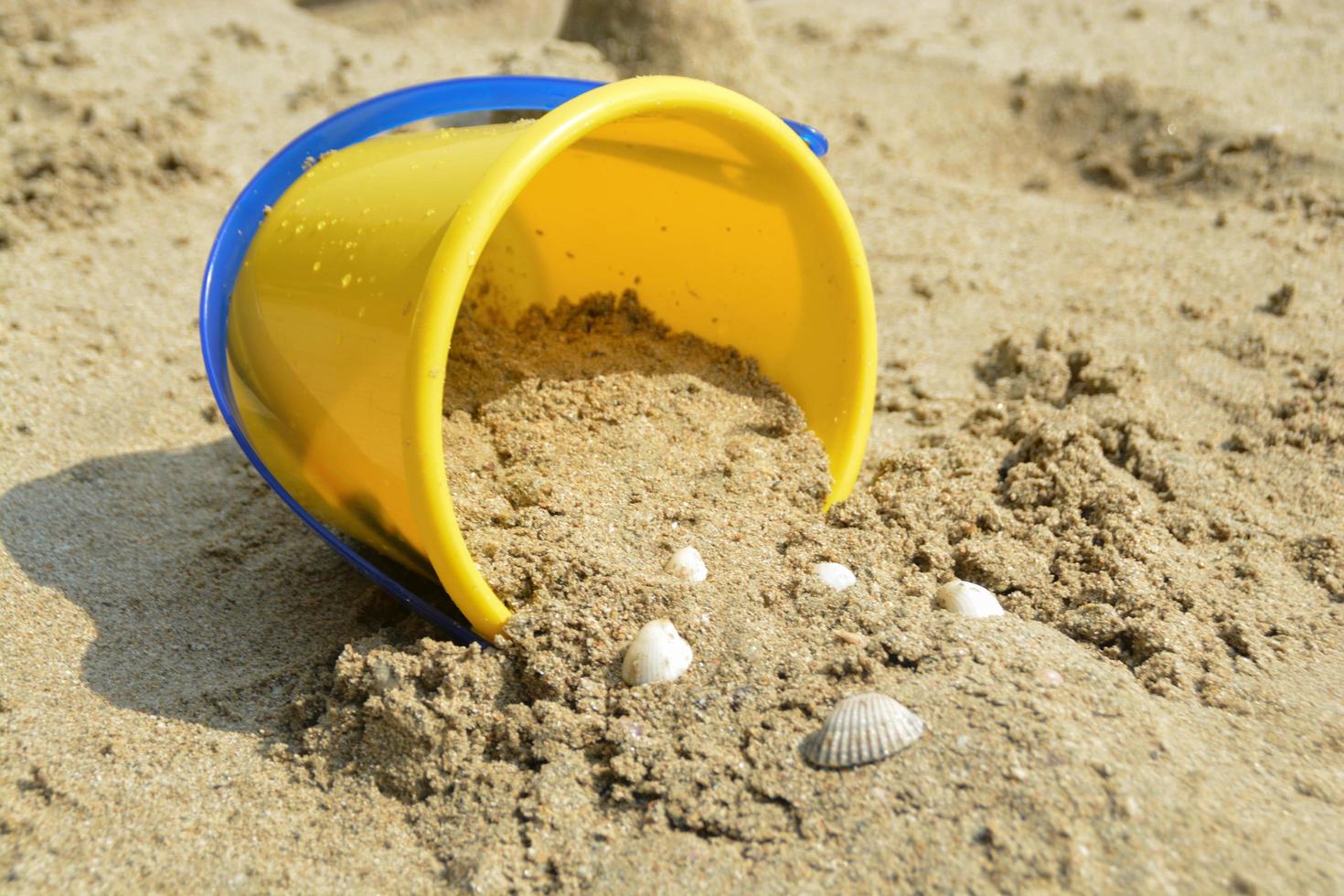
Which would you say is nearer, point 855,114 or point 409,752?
point 409,752

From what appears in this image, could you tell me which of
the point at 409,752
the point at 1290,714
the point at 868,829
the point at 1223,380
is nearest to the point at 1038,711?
the point at 868,829

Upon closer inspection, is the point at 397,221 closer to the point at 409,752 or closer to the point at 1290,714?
the point at 409,752

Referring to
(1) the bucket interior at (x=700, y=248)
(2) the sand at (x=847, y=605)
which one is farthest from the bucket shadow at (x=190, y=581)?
(1) the bucket interior at (x=700, y=248)

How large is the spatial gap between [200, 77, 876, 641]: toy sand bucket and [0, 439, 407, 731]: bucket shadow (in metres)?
0.18

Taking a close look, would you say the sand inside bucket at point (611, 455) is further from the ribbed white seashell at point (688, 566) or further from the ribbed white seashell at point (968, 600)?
the ribbed white seashell at point (968, 600)

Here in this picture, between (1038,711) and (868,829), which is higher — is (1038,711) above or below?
above

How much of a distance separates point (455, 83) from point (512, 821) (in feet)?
4.58

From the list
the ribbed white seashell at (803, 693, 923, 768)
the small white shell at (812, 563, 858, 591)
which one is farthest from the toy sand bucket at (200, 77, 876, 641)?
the ribbed white seashell at (803, 693, 923, 768)

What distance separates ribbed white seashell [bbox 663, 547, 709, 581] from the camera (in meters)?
1.81

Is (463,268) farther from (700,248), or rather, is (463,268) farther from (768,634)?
(700,248)

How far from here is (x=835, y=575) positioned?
1.83m

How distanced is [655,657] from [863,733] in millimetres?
326

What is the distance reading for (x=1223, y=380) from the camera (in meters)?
2.64

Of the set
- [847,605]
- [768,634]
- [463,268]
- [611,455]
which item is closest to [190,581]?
[611,455]
